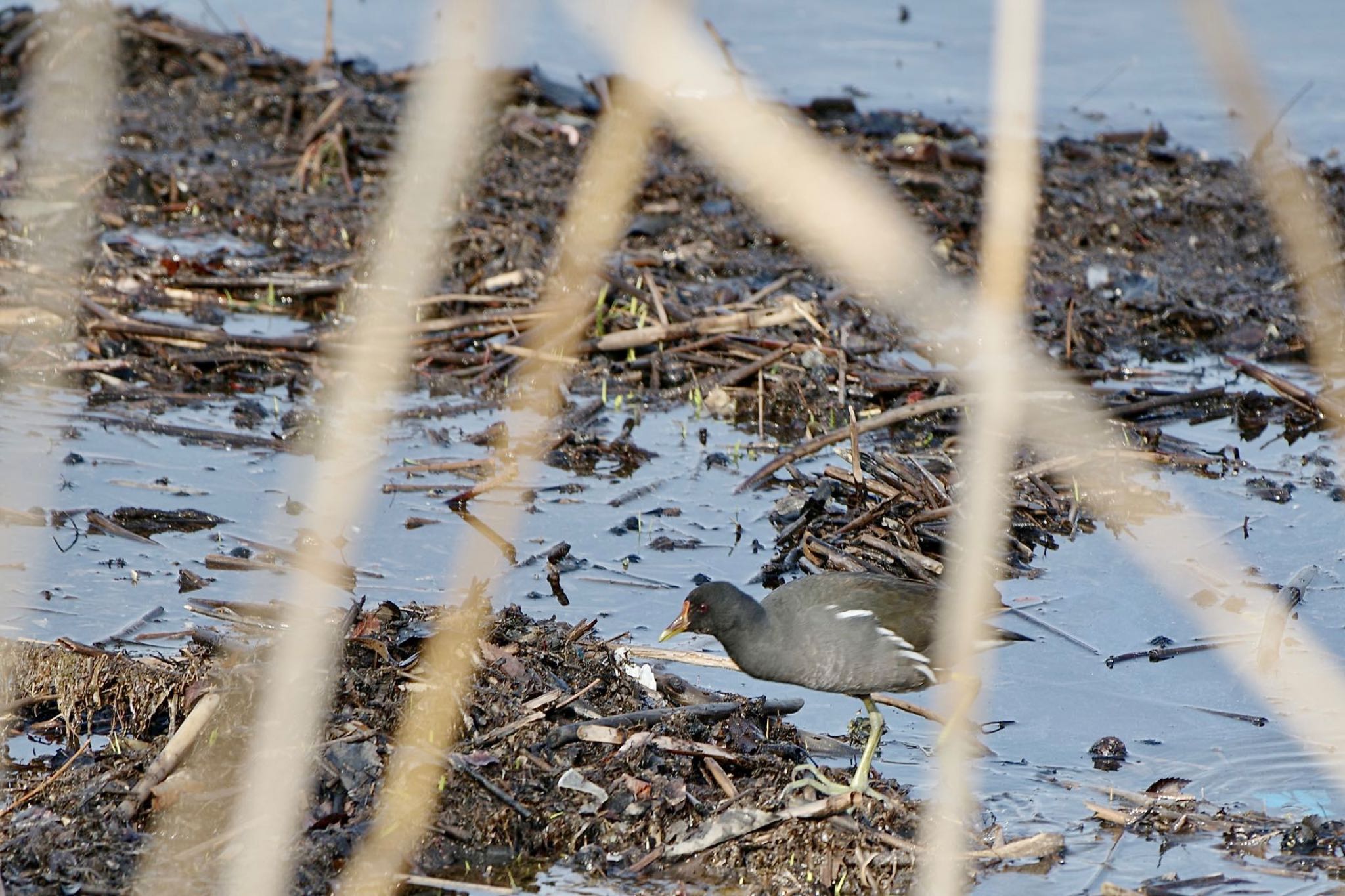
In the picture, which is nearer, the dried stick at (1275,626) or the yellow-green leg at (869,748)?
the yellow-green leg at (869,748)

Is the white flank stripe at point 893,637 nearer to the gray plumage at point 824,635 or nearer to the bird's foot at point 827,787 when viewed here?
the gray plumage at point 824,635

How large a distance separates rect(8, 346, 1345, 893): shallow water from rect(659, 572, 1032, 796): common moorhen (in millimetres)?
231

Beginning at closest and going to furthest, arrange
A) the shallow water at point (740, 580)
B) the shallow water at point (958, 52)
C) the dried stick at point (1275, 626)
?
the shallow water at point (740, 580)
the dried stick at point (1275, 626)
the shallow water at point (958, 52)

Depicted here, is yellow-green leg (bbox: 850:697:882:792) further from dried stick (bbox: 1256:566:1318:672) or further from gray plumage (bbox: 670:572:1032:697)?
dried stick (bbox: 1256:566:1318:672)

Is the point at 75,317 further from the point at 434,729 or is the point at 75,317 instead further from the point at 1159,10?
the point at 1159,10

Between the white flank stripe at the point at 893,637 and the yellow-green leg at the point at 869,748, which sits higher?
the white flank stripe at the point at 893,637

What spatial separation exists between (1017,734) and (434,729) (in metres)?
1.57

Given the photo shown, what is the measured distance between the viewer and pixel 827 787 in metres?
3.27

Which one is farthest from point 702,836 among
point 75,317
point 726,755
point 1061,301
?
point 1061,301

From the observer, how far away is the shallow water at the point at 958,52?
11461mm

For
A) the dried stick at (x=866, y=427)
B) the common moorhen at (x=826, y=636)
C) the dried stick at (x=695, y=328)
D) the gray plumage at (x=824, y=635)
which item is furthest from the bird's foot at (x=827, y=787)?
the dried stick at (x=695, y=328)

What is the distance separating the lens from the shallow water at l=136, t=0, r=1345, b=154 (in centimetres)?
1146

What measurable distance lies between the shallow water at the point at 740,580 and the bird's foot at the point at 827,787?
11.0 inches

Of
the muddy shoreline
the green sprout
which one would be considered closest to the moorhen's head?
the muddy shoreline
